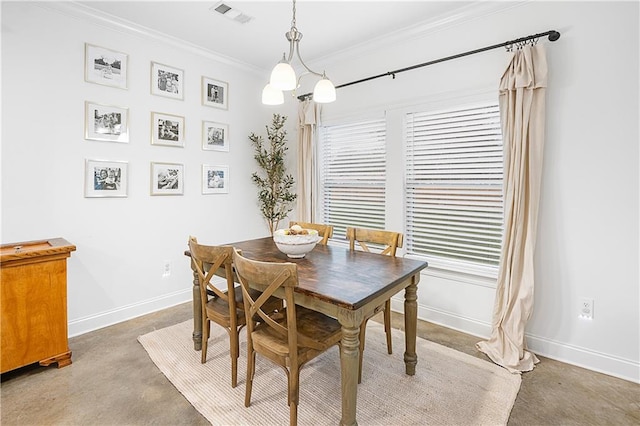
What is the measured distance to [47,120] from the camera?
102 inches

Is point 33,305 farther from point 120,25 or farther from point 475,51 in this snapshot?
point 475,51

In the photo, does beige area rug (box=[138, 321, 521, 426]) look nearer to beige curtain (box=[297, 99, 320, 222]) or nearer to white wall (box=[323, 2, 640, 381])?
white wall (box=[323, 2, 640, 381])

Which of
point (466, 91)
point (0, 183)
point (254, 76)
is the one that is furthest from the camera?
point (254, 76)

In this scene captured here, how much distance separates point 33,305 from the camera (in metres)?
2.15

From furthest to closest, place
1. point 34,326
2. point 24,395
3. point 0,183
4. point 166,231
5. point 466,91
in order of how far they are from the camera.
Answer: point 166,231 → point 466,91 → point 0,183 → point 34,326 → point 24,395

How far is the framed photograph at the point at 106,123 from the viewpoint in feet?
9.18

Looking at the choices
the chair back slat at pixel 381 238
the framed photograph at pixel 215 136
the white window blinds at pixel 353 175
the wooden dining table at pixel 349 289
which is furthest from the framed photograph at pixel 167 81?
the chair back slat at pixel 381 238

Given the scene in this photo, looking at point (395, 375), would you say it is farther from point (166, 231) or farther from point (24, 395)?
point (166, 231)

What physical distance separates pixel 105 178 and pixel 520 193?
3.51 meters

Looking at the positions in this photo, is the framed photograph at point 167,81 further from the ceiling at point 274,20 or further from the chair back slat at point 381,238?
the chair back slat at point 381,238

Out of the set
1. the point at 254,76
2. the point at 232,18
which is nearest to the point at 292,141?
the point at 254,76

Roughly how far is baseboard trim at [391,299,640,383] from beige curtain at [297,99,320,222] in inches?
76.5

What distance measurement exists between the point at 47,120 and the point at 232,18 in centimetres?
176

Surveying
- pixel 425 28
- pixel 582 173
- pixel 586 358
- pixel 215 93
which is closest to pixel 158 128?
pixel 215 93
